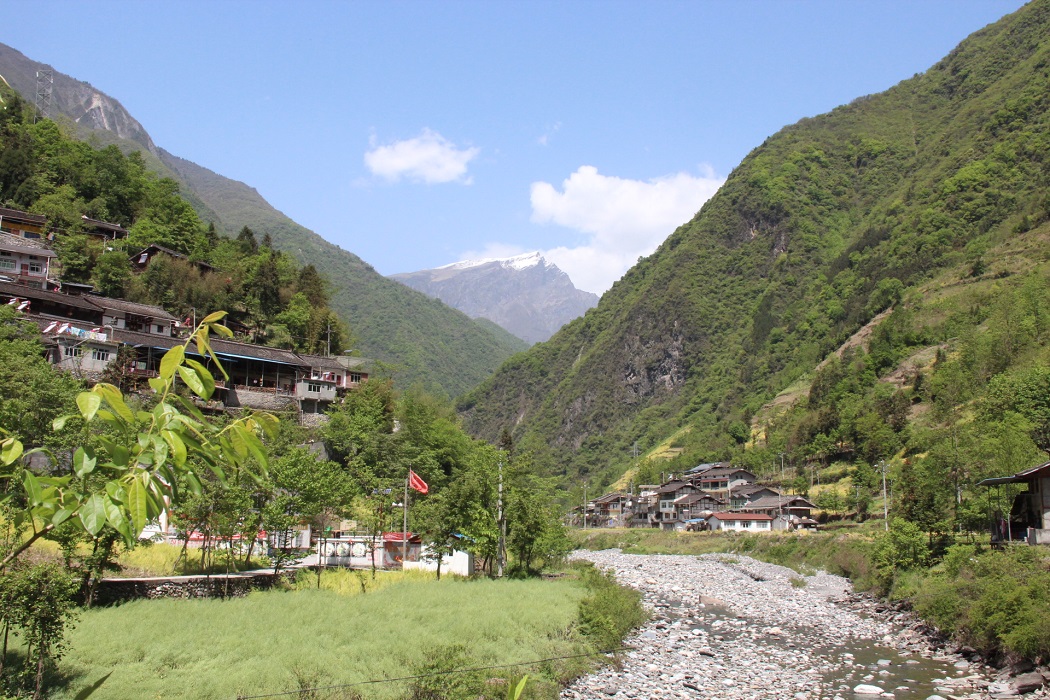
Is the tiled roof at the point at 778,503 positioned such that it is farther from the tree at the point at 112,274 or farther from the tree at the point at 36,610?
the tree at the point at 36,610

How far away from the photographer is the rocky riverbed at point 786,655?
19.5m

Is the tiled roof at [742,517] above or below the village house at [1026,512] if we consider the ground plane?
below

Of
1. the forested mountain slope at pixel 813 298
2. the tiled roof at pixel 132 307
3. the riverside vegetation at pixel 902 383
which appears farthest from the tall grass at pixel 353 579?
the forested mountain slope at pixel 813 298

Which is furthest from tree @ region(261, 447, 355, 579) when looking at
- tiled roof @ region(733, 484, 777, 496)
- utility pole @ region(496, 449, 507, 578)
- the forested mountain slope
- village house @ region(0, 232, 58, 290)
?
the forested mountain slope

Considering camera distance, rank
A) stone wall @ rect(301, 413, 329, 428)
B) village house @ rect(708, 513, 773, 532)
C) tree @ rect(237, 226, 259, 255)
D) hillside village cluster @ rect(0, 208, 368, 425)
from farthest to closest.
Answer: village house @ rect(708, 513, 773, 532)
tree @ rect(237, 226, 259, 255)
stone wall @ rect(301, 413, 329, 428)
hillside village cluster @ rect(0, 208, 368, 425)

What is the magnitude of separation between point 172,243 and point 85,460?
2595 inches

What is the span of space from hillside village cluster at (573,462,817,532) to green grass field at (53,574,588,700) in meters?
48.2

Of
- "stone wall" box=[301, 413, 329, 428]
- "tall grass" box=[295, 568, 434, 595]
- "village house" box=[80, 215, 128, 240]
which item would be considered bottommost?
"tall grass" box=[295, 568, 434, 595]

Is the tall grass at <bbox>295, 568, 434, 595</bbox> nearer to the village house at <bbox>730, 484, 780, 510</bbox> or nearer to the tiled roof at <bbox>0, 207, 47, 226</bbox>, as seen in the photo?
the tiled roof at <bbox>0, 207, 47, 226</bbox>

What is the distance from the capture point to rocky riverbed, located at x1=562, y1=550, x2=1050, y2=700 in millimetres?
19484

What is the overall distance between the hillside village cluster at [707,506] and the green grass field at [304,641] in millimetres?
48204

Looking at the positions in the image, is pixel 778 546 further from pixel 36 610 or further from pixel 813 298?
pixel 813 298

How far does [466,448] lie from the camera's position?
58312mm

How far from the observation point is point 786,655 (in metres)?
24.3
